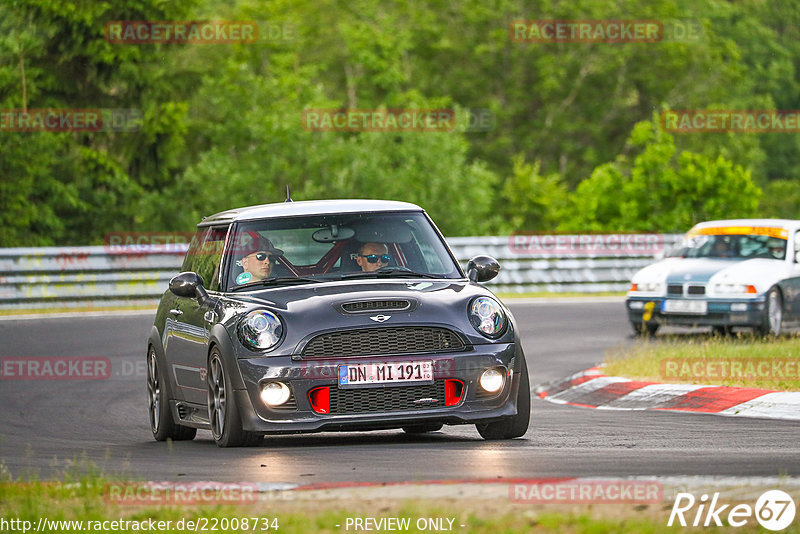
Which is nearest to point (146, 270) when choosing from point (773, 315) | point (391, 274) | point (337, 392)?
point (773, 315)

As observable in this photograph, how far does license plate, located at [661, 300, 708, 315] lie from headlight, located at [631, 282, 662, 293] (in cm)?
24

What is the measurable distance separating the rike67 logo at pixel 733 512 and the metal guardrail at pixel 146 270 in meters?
21.6

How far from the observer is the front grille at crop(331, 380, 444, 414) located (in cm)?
949

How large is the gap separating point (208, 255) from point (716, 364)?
578 cm

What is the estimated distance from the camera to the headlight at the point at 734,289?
62.1 feet

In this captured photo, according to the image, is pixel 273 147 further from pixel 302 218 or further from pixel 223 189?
pixel 302 218

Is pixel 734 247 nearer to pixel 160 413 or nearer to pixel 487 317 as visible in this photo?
pixel 160 413

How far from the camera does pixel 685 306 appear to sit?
63.2 feet

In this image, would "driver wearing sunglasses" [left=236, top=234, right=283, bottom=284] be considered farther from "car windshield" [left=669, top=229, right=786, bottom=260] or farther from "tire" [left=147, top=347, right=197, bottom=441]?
"car windshield" [left=669, top=229, right=786, bottom=260]

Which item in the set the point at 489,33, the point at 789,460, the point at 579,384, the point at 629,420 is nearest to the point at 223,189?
the point at 489,33

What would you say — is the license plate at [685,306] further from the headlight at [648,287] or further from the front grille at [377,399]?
the front grille at [377,399]

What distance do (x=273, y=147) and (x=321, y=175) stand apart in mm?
1660

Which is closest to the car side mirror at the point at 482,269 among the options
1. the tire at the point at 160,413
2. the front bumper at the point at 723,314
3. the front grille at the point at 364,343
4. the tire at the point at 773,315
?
the front grille at the point at 364,343

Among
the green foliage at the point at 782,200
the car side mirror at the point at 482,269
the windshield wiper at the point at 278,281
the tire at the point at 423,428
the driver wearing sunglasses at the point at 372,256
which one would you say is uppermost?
the driver wearing sunglasses at the point at 372,256
